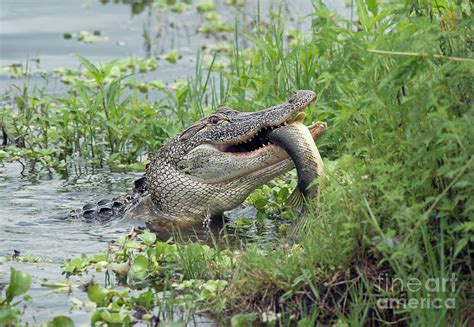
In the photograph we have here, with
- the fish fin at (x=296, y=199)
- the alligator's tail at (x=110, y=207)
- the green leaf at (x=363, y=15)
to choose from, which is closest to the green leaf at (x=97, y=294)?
the fish fin at (x=296, y=199)

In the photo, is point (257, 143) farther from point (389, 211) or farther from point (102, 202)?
point (389, 211)

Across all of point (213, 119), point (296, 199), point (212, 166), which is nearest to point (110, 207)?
point (212, 166)

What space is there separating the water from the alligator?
21 centimetres

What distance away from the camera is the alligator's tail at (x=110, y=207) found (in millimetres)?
8109

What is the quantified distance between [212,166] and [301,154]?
0.93 m

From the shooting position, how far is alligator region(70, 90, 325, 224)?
756cm

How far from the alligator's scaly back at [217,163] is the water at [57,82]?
1.15 feet

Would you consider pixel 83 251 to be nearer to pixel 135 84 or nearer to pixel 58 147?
pixel 58 147

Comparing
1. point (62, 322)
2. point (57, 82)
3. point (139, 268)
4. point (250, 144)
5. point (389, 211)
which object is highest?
point (389, 211)

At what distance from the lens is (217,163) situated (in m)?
7.84

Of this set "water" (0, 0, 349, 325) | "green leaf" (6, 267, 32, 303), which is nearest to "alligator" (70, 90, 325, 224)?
"water" (0, 0, 349, 325)

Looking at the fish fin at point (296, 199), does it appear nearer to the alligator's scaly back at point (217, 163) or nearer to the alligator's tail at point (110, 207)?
the alligator's scaly back at point (217, 163)

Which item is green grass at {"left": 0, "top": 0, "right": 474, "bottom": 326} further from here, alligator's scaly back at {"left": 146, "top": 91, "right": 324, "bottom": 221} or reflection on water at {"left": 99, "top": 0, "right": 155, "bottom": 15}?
reflection on water at {"left": 99, "top": 0, "right": 155, "bottom": 15}

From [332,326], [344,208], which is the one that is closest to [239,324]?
[332,326]
